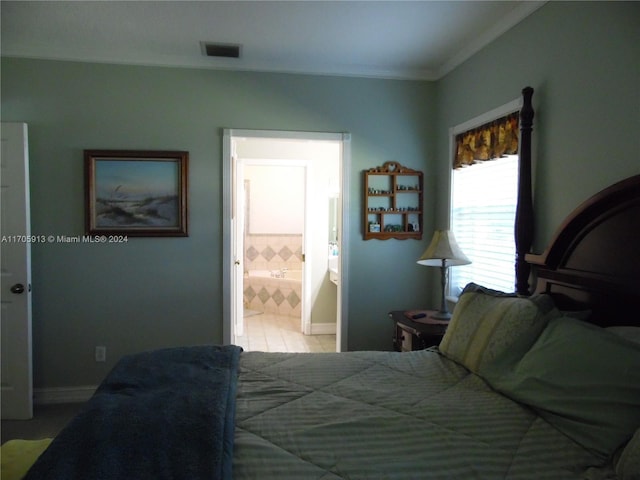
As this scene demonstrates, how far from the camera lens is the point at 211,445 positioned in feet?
3.90

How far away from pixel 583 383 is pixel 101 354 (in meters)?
3.18

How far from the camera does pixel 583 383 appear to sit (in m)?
1.34

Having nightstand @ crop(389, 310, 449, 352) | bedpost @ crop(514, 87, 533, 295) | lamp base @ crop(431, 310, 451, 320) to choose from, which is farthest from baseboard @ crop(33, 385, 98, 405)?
bedpost @ crop(514, 87, 533, 295)

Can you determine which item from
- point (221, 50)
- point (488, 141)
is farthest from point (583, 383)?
point (221, 50)

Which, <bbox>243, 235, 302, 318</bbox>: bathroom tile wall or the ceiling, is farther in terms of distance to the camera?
<bbox>243, 235, 302, 318</bbox>: bathroom tile wall

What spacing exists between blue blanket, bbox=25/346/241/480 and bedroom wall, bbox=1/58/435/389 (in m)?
1.67

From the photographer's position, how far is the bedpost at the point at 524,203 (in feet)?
7.67

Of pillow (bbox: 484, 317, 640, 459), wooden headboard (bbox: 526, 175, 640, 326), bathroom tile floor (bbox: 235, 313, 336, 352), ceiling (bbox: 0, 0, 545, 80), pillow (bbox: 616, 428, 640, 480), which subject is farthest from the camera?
bathroom tile floor (bbox: 235, 313, 336, 352)

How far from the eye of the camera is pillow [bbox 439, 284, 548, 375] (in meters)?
1.72

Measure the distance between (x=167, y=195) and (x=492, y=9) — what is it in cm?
250

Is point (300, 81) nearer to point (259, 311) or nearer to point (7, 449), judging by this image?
point (7, 449)

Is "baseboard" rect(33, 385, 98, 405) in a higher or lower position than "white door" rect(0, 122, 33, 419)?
lower

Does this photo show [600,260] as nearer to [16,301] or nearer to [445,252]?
[445,252]

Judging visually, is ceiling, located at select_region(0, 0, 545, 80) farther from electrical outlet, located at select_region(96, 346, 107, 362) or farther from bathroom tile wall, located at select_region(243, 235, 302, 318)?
bathroom tile wall, located at select_region(243, 235, 302, 318)
